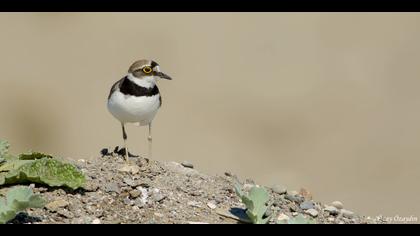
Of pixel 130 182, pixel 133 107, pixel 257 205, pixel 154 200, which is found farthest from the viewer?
pixel 133 107

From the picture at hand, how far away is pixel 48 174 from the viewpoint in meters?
6.19

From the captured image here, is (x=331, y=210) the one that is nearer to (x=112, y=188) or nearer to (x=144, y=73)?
(x=112, y=188)

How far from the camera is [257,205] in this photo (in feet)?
18.8

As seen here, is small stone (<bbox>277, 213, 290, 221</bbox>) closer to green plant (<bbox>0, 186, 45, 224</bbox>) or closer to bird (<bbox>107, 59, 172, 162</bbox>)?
bird (<bbox>107, 59, 172, 162</bbox>)

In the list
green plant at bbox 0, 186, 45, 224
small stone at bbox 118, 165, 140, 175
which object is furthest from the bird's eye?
green plant at bbox 0, 186, 45, 224

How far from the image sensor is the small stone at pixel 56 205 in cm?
585

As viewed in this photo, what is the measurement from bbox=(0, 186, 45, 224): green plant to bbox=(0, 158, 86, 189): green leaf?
0.67 m

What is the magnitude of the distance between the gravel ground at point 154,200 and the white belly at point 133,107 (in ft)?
1.45

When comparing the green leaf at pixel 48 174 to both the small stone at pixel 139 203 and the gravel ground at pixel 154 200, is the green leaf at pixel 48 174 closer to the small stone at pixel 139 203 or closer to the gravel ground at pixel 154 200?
the gravel ground at pixel 154 200

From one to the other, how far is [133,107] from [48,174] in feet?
4.64

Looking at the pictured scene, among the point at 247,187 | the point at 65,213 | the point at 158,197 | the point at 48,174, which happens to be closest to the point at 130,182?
the point at 158,197

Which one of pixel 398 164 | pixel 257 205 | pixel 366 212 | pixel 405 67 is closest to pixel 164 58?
pixel 405 67

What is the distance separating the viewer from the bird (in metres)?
7.44

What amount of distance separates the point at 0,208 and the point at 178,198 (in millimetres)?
1425
